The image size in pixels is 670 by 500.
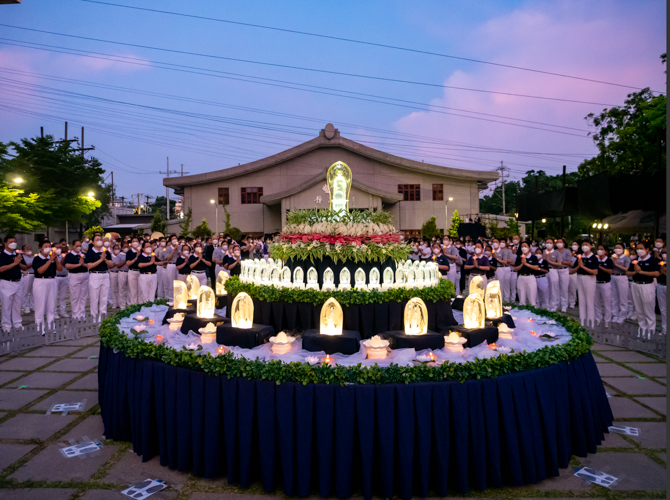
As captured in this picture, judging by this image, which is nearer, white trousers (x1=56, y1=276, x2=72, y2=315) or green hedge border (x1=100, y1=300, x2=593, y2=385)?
green hedge border (x1=100, y1=300, x2=593, y2=385)

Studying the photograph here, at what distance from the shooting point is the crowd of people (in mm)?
9430

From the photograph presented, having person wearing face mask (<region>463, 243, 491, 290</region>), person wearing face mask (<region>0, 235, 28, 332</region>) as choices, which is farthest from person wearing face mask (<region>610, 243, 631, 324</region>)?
person wearing face mask (<region>0, 235, 28, 332</region>)

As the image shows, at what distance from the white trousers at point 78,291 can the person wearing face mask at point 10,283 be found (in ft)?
4.49

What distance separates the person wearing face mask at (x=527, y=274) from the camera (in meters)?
11.8

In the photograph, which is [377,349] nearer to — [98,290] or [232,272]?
[98,290]

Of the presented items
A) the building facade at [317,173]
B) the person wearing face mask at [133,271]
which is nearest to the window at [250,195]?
the building facade at [317,173]

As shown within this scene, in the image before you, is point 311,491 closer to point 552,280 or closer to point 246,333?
point 246,333

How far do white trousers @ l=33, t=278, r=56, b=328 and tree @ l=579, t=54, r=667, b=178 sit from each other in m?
17.0

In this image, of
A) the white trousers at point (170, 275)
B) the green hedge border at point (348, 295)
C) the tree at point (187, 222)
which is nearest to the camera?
the green hedge border at point (348, 295)

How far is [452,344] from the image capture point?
16.3ft

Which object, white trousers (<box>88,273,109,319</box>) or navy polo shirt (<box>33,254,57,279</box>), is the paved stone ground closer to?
navy polo shirt (<box>33,254,57,279</box>)

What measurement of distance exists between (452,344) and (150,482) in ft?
11.3

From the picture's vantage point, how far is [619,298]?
1104 cm

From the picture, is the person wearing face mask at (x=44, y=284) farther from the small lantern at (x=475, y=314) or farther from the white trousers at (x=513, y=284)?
the white trousers at (x=513, y=284)
